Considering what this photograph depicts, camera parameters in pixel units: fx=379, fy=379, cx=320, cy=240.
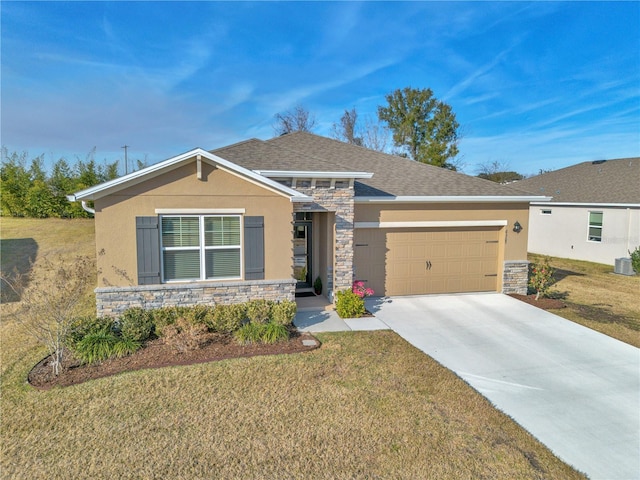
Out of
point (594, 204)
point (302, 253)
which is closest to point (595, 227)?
point (594, 204)

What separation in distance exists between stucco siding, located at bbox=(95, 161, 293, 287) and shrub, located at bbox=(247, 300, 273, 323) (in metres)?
0.81

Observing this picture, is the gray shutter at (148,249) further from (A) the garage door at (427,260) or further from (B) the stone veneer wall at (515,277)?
(B) the stone veneer wall at (515,277)

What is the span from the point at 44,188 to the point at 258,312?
21437 millimetres

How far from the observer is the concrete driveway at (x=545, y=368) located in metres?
4.77

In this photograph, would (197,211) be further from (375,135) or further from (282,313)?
(375,135)

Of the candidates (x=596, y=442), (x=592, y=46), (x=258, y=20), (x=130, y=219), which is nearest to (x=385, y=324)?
(x=596, y=442)

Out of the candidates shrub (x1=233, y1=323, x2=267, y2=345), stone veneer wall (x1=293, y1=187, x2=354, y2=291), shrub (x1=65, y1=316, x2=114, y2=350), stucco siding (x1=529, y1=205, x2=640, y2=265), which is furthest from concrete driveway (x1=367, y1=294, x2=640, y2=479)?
stucco siding (x1=529, y1=205, x2=640, y2=265)

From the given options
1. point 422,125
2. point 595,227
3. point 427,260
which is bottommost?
point 427,260

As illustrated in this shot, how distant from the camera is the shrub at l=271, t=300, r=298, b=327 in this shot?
8242 mm

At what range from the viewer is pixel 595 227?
62.6ft

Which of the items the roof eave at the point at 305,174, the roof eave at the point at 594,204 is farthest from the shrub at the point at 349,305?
the roof eave at the point at 594,204

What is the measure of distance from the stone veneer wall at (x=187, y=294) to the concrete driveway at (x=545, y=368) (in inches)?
113

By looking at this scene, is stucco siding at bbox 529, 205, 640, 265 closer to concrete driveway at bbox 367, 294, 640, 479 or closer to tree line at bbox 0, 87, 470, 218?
tree line at bbox 0, 87, 470, 218

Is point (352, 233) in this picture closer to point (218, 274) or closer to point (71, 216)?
point (218, 274)
